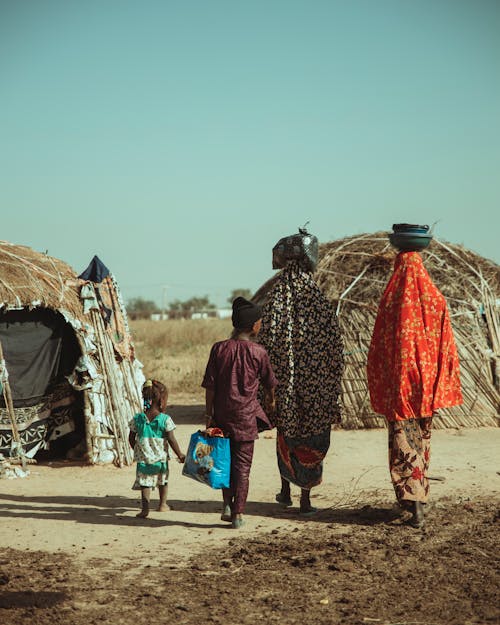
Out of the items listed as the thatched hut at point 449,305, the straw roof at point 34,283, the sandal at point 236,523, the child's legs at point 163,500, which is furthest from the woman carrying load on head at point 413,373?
the thatched hut at point 449,305

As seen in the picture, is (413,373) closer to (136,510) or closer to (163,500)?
(163,500)

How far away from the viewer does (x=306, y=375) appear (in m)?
6.21

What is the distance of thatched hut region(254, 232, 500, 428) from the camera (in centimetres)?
1081

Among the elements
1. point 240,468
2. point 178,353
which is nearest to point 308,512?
point 240,468

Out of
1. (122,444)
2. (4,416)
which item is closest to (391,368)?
(122,444)

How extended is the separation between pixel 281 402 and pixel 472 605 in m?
2.42

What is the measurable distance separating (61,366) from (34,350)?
43 centimetres

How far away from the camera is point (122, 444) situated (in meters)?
8.81

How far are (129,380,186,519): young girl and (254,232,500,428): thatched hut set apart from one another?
4960 mm

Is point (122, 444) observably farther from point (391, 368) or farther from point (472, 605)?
point (472, 605)

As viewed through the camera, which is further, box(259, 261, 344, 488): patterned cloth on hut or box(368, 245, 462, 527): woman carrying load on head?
box(259, 261, 344, 488): patterned cloth on hut

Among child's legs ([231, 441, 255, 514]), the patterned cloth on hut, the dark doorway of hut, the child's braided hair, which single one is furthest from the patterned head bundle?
the dark doorway of hut

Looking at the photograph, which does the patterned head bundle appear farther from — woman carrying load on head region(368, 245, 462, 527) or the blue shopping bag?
the blue shopping bag

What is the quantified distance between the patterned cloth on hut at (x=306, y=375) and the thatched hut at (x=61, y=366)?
3161mm
